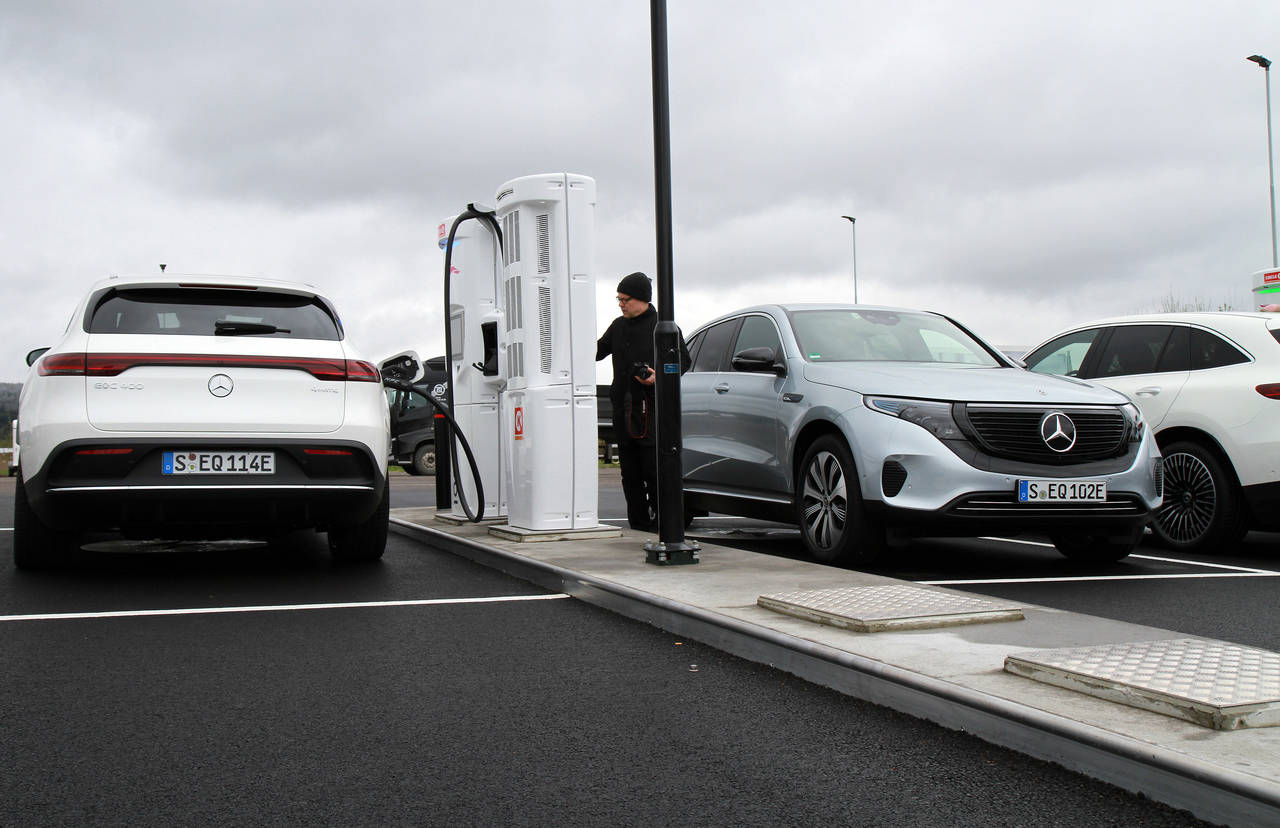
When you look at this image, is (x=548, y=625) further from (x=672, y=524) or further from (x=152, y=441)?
(x=152, y=441)

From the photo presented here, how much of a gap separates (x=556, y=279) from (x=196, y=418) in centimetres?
261

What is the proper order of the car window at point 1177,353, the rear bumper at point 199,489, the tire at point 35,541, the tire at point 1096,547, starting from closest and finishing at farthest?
the rear bumper at point 199,489 → the tire at point 35,541 → the tire at point 1096,547 → the car window at point 1177,353

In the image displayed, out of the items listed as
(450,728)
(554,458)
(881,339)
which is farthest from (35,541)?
(881,339)

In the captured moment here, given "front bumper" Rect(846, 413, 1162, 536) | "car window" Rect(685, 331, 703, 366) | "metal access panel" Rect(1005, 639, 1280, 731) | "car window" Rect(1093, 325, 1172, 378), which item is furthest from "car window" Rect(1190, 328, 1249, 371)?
"metal access panel" Rect(1005, 639, 1280, 731)

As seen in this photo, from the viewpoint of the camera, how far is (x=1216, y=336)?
7773 mm

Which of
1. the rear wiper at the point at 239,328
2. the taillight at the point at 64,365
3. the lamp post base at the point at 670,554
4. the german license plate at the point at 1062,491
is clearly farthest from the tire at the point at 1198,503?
the taillight at the point at 64,365

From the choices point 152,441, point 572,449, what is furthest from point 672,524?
point 152,441

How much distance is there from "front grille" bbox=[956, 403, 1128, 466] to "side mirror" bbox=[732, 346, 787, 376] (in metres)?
1.42

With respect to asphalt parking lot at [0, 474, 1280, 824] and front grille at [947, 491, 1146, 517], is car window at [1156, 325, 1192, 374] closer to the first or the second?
front grille at [947, 491, 1146, 517]

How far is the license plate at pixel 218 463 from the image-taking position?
6.07m

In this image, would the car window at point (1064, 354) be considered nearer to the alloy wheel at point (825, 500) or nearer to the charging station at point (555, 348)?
the alloy wheel at point (825, 500)

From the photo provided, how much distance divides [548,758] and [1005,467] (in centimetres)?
386

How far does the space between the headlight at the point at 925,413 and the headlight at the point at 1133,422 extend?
3.57ft

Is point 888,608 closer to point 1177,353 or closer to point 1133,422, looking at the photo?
point 1133,422
